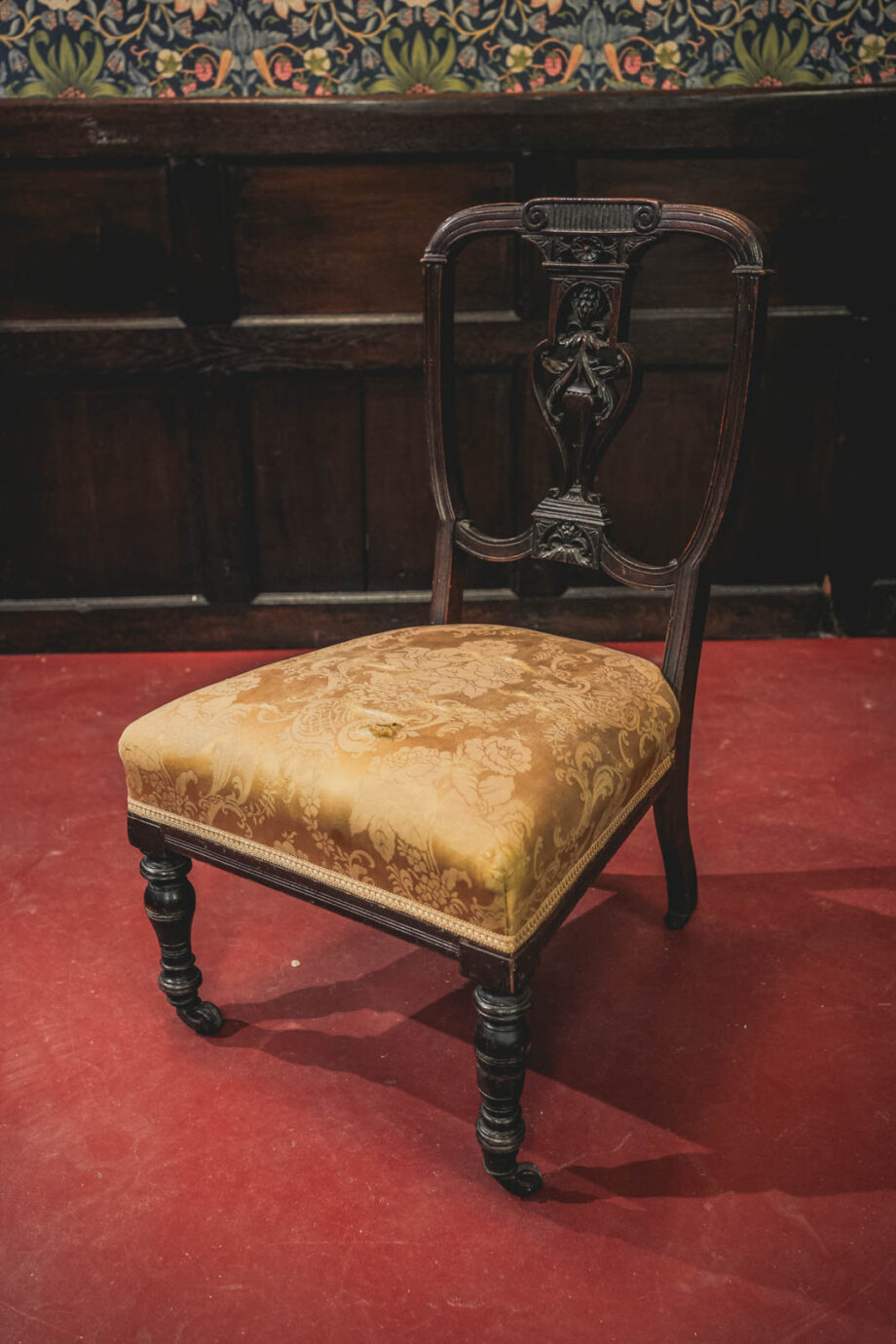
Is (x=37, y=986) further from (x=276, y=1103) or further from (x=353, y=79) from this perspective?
(x=353, y=79)

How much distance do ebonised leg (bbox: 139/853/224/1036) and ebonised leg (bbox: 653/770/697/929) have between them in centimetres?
69

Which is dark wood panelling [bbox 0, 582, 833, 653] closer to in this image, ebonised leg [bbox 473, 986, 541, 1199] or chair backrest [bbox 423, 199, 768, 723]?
chair backrest [bbox 423, 199, 768, 723]

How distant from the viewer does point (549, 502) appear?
1.65m

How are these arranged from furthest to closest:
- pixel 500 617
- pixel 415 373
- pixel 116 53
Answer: pixel 500 617
pixel 415 373
pixel 116 53

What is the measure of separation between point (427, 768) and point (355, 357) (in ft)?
6.25

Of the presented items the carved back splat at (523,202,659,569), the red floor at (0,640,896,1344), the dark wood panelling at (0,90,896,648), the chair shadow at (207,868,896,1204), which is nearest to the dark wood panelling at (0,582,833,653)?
the dark wood panelling at (0,90,896,648)

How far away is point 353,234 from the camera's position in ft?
9.11

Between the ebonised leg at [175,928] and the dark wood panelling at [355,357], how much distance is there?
1673 mm

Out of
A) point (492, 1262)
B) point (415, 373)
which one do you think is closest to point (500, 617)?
point (415, 373)

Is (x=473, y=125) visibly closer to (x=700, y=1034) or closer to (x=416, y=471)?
(x=416, y=471)

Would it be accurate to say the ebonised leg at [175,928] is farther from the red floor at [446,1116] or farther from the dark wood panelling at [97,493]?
the dark wood panelling at [97,493]

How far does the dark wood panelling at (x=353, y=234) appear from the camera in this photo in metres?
2.72

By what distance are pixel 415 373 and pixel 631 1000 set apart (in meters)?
1.84

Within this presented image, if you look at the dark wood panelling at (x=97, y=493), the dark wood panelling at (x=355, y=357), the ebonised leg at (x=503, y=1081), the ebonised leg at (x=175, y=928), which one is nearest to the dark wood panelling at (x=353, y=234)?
the dark wood panelling at (x=355, y=357)
